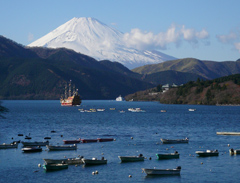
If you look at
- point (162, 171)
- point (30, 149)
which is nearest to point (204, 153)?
point (162, 171)

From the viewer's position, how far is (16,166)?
6750 centimetres

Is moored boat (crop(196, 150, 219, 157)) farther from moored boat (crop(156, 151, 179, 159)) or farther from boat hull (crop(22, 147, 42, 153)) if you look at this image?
boat hull (crop(22, 147, 42, 153))

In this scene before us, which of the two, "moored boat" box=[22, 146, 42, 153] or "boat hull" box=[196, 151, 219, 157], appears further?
"moored boat" box=[22, 146, 42, 153]

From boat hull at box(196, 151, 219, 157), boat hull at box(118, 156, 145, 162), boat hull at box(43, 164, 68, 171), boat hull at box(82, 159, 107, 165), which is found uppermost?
boat hull at box(196, 151, 219, 157)

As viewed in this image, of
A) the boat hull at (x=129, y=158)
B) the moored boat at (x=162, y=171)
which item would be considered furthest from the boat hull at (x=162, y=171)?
the boat hull at (x=129, y=158)

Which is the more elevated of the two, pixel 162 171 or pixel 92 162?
pixel 92 162

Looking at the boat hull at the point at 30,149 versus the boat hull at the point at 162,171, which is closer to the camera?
the boat hull at the point at 162,171

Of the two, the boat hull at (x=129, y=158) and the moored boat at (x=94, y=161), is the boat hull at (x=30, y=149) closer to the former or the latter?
the moored boat at (x=94, y=161)

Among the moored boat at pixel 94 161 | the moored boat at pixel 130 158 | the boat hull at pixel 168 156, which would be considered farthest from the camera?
the boat hull at pixel 168 156

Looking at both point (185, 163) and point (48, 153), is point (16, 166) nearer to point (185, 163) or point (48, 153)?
point (48, 153)

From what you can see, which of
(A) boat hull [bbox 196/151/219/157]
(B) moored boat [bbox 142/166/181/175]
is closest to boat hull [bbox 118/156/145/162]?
(B) moored boat [bbox 142/166/181/175]

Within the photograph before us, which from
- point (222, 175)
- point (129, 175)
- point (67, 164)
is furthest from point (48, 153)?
point (222, 175)

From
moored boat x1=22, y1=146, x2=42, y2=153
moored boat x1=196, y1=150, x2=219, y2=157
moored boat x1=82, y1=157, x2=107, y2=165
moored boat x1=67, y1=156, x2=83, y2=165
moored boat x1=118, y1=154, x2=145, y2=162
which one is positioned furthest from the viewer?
moored boat x1=22, y1=146, x2=42, y2=153

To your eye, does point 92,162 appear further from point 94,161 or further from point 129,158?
point 129,158
